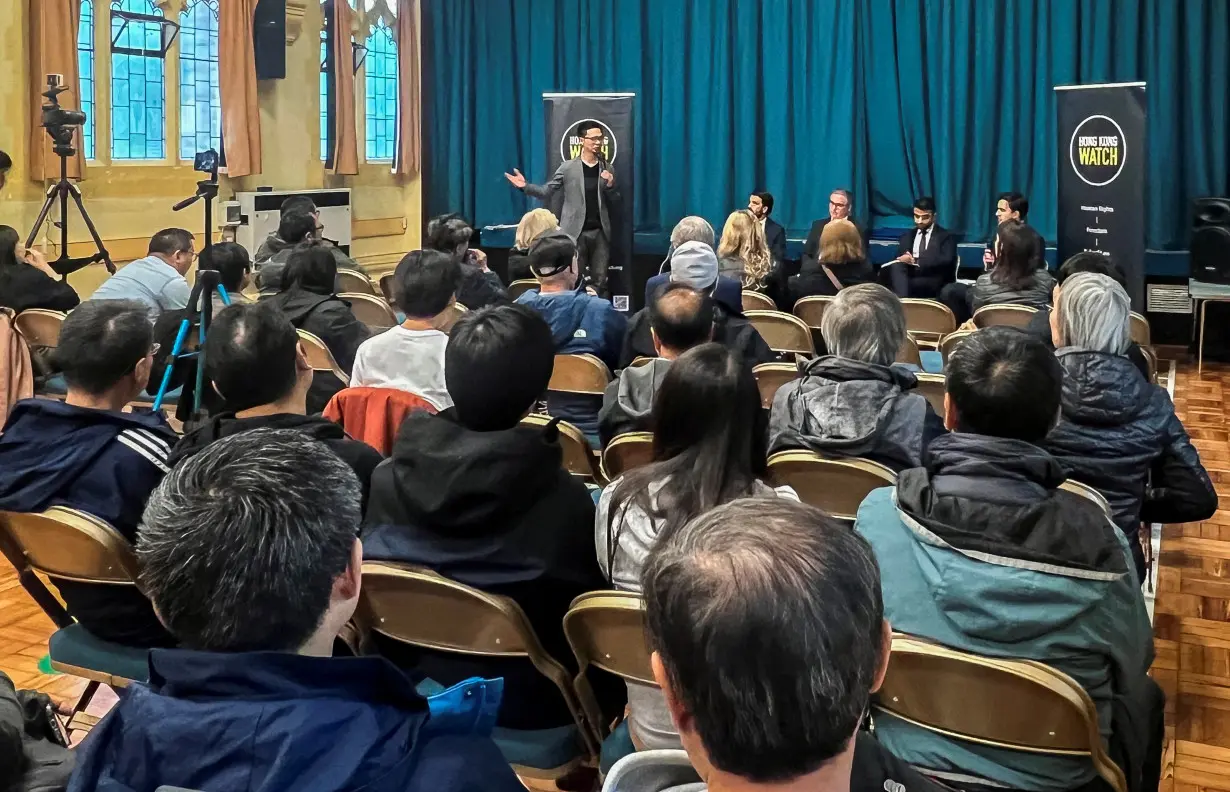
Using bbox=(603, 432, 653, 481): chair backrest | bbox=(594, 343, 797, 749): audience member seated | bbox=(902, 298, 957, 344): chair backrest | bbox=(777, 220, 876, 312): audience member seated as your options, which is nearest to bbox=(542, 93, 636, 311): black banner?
bbox=(777, 220, 876, 312): audience member seated

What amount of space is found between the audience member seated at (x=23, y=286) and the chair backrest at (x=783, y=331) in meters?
3.09

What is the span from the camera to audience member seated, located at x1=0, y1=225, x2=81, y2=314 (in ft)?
18.3

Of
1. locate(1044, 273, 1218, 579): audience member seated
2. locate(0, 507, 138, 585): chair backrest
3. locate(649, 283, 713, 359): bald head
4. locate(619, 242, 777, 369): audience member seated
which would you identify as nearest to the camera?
locate(0, 507, 138, 585): chair backrest

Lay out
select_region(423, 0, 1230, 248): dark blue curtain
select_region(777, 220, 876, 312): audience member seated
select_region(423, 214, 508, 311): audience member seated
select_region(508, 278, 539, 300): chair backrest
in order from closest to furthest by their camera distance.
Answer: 1. select_region(423, 214, 508, 311): audience member seated
2. select_region(508, 278, 539, 300): chair backrest
3. select_region(777, 220, 876, 312): audience member seated
4. select_region(423, 0, 1230, 248): dark blue curtain

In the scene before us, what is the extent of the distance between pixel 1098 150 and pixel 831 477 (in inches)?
243

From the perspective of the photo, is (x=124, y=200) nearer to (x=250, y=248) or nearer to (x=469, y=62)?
(x=250, y=248)

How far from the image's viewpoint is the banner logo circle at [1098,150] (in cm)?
805

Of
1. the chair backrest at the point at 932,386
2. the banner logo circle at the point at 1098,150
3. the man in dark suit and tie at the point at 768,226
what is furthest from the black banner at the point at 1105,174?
the chair backrest at the point at 932,386

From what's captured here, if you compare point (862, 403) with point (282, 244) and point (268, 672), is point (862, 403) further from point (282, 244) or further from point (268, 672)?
point (282, 244)

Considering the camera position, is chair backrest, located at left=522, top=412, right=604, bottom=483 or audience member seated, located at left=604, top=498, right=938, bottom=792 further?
chair backrest, located at left=522, top=412, right=604, bottom=483

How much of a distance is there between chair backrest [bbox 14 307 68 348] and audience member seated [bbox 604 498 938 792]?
4.77 metres

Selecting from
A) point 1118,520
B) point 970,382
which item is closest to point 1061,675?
point 970,382

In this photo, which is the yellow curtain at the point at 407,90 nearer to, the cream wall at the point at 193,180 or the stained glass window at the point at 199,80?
the cream wall at the point at 193,180

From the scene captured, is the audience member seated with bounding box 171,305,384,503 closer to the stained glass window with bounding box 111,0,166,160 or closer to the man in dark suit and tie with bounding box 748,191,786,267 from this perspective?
the man in dark suit and tie with bounding box 748,191,786,267
